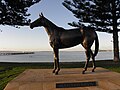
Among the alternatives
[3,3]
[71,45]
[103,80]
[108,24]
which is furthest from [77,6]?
[103,80]

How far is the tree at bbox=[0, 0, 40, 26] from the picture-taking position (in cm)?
2022

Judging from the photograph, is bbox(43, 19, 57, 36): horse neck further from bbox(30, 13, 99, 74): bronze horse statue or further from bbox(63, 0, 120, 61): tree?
bbox(63, 0, 120, 61): tree

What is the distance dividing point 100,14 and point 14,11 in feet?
26.5

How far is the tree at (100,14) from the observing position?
71.2 feet

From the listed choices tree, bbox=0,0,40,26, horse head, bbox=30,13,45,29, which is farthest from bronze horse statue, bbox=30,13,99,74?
tree, bbox=0,0,40,26

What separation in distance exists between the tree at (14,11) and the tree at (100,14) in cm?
419

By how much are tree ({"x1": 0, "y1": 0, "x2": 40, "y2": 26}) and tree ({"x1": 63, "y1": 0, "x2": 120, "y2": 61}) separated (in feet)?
13.7

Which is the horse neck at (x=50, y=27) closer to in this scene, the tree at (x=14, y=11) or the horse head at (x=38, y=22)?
the horse head at (x=38, y=22)

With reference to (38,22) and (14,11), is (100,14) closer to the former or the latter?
(14,11)

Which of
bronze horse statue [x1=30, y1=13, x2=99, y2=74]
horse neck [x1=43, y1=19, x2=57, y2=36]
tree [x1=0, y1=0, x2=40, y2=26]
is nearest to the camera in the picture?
bronze horse statue [x1=30, y1=13, x2=99, y2=74]

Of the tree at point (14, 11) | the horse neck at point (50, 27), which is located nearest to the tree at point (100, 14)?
the tree at point (14, 11)

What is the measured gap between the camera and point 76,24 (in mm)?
22812

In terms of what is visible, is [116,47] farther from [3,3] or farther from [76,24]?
[3,3]

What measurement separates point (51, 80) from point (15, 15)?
15.5 meters
